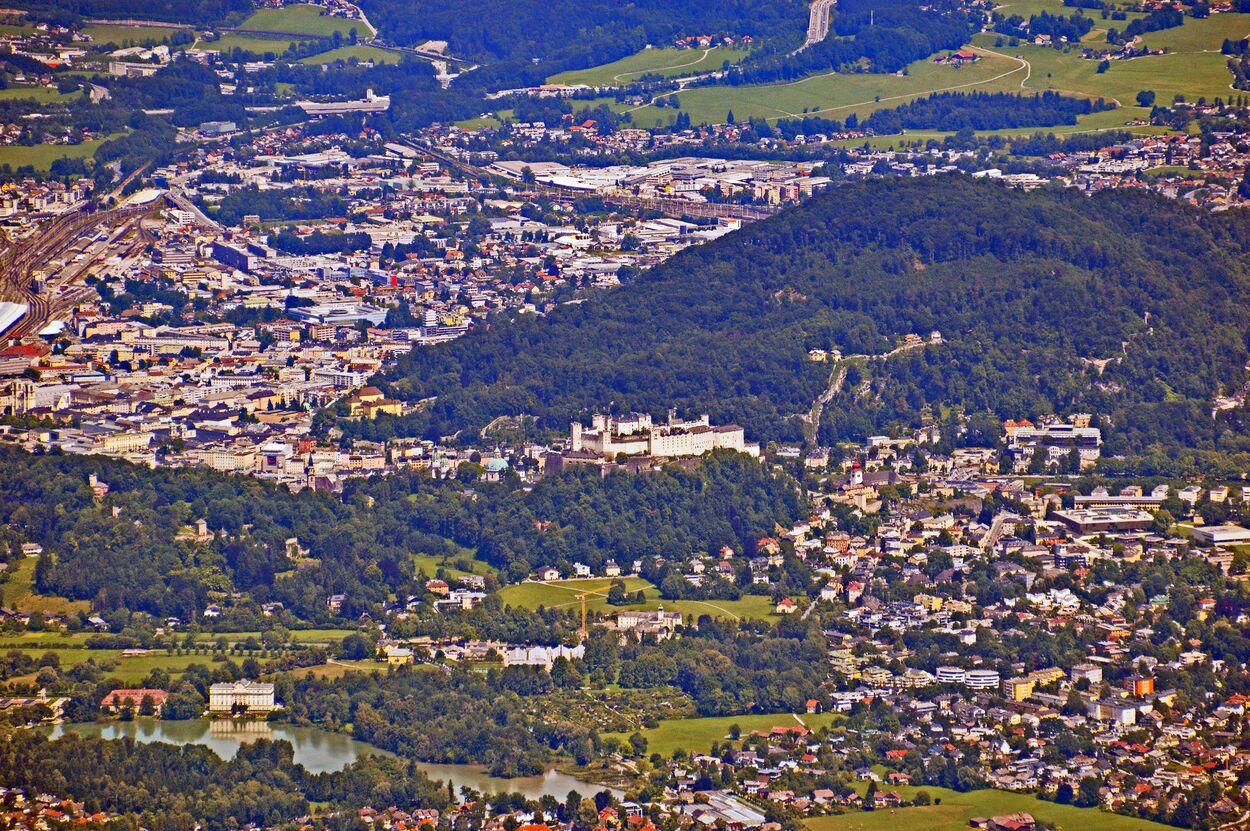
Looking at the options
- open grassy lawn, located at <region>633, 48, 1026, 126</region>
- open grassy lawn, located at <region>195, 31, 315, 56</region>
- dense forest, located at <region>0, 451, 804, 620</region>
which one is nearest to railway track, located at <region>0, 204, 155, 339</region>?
dense forest, located at <region>0, 451, 804, 620</region>

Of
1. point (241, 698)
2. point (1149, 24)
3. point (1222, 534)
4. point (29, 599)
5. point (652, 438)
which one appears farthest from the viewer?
point (1149, 24)

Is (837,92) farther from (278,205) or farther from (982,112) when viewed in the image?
(278,205)

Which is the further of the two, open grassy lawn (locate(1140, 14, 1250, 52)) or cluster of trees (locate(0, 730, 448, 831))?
open grassy lawn (locate(1140, 14, 1250, 52))

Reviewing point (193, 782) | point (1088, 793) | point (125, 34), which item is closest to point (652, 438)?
point (1088, 793)

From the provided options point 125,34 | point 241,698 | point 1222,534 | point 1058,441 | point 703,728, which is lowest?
point 703,728

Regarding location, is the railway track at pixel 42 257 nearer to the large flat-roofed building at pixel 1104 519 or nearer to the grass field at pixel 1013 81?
the grass field at pixel 1013 81

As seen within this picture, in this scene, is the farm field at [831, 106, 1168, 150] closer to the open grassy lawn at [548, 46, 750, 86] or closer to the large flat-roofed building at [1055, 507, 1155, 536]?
the open grassy lawn at [548, 46, 750, 86]
